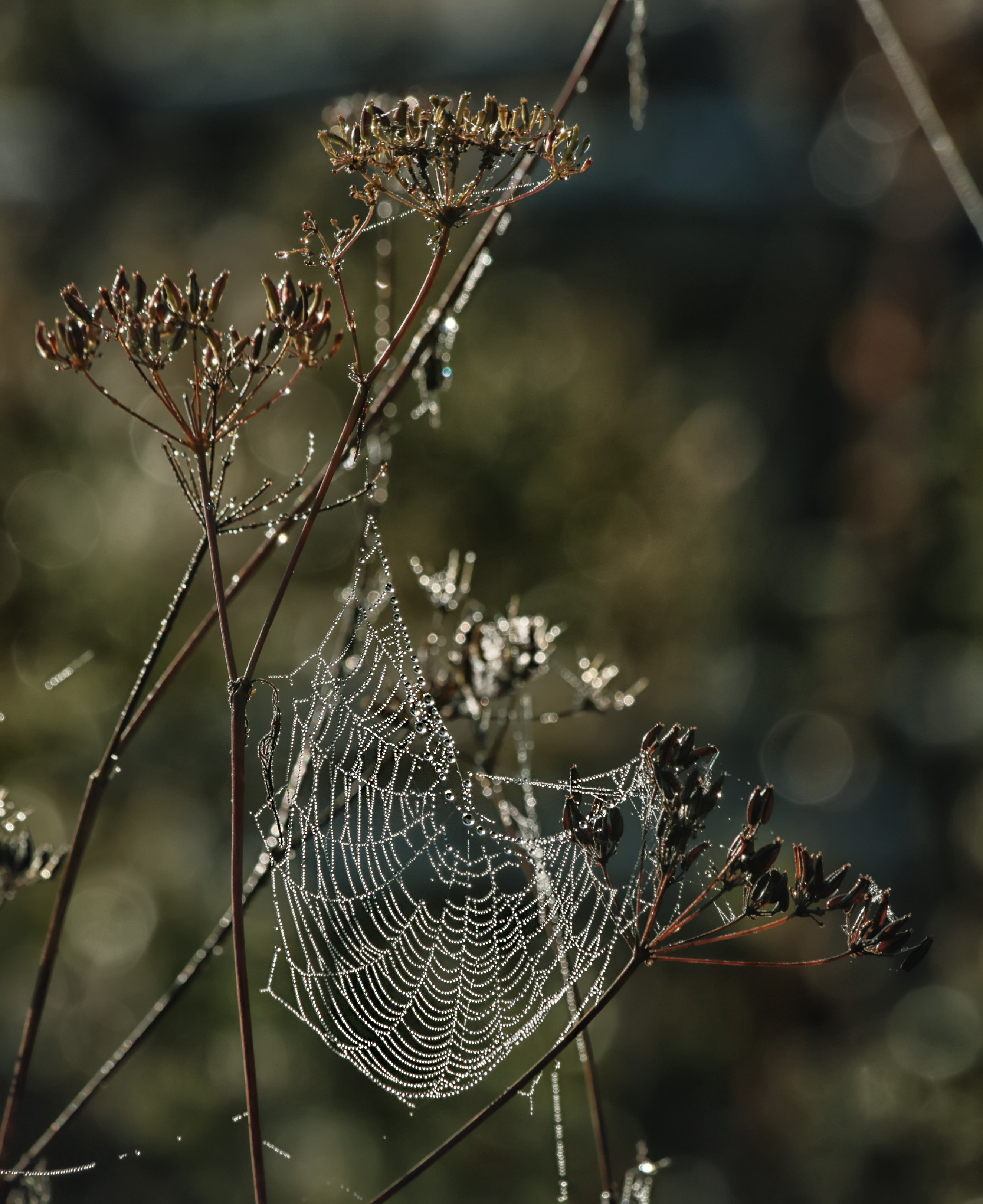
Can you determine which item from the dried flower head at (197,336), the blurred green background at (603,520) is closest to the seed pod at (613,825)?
the dried flower head at (197,336)

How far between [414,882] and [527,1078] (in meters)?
4.21

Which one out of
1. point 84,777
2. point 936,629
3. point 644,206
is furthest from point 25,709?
point 644,206

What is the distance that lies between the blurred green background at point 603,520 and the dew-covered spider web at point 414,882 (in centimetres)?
67

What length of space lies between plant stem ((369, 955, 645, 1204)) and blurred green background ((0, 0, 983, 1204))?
104 inches

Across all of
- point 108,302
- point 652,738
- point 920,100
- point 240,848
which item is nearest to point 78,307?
point 108,302

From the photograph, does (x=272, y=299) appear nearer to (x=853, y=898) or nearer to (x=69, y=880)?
(x=69, y=880)

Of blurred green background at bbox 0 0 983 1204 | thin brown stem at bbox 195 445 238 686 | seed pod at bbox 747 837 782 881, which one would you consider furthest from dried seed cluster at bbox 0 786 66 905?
blurred green background at bbox 0 0 983 1204

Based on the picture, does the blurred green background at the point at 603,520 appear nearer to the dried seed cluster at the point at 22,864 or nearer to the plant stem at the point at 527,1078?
the dried seed cluster at the point at 22,864

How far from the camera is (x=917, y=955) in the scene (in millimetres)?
612

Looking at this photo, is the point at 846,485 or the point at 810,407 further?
the point at 810,407

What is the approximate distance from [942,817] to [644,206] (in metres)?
4.56

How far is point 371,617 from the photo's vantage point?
3.45 feet

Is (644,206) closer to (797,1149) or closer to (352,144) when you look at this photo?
(797,1149)

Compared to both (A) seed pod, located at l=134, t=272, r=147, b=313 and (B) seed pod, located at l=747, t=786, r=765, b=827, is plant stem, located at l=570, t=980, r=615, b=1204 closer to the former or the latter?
(B) seed pod, located at l=747, t=786, r=765, b=827
